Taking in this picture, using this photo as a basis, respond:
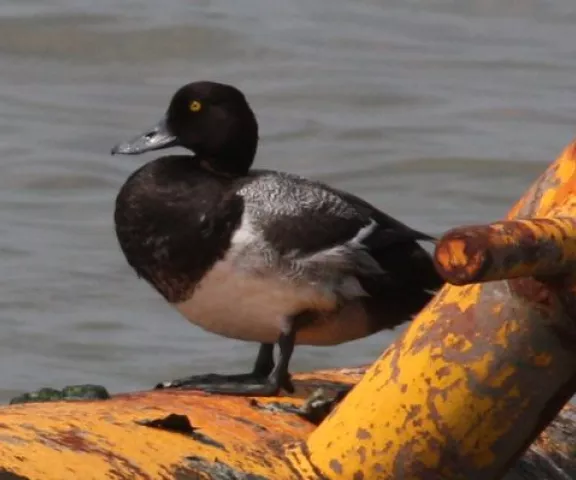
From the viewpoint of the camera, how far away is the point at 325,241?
4.28m

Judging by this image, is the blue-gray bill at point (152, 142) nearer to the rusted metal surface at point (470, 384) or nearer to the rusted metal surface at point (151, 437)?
the rusted metal surface at point (151, 437)

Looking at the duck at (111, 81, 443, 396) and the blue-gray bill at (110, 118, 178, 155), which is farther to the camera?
the blue-gray bill at (110, 118, 178, 155)

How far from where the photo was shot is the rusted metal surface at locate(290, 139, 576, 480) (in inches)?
108

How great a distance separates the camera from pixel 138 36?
1020 centimetres

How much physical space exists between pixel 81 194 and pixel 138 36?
78.6 inches

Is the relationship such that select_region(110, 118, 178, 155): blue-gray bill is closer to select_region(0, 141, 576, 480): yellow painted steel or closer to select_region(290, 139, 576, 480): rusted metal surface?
select_region(0, 141, 576, 480): yellow painted steel

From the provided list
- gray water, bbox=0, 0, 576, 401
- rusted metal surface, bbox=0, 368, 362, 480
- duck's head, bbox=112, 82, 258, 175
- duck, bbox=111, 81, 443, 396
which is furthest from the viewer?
gray water, bbox=0, 0, 576, 401

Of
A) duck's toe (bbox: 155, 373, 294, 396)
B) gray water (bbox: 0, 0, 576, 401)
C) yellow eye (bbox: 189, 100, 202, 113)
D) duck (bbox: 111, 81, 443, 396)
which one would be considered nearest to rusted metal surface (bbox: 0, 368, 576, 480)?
duck's toe (bbox: 155, 373, 294, 396)

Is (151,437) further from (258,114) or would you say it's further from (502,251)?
(258,114)

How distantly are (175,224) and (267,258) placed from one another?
256mm

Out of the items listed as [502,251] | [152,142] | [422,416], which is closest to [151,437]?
[422,416]

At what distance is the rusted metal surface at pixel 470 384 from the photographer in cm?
275

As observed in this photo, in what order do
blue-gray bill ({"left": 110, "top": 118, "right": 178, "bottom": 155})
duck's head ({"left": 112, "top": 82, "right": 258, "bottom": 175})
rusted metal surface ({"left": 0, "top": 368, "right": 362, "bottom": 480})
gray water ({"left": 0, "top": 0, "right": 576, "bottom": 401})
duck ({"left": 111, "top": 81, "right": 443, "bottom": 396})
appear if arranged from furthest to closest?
gray water ({"left": 0, "top": 0, "right": 576, "bottom": 401}) → blue-gray bill ({"left": 110, "top": 118, "right": 178, "bottom": 155}) → duck's head ({"left": 112, "top": 82, "right": 258, "bottom": 175}) → duck ({"left": 111, "top": 81, "right": 443, "bottom": 396}) → rusted metal surface ({"left": 0, "top": 368, "right": 362, "bottom": 480})

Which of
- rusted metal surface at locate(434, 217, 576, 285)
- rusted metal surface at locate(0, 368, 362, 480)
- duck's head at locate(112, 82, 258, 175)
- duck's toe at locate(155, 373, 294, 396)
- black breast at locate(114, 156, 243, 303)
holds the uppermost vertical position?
rusted metal surface at locate(434, 217, 576, 285)
